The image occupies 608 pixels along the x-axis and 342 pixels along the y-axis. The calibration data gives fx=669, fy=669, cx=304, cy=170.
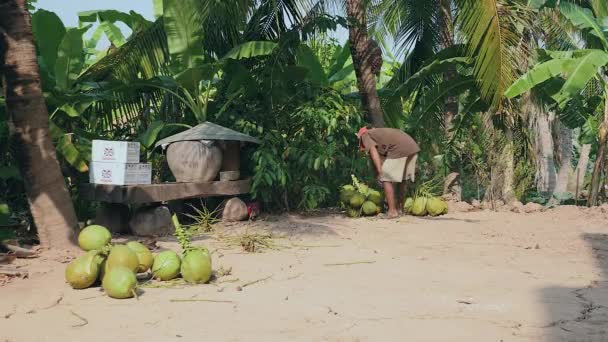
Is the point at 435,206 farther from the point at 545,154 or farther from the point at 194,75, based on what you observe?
the point at 545,154

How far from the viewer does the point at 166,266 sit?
188 inches

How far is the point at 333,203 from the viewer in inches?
392

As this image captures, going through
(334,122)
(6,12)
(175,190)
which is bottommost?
(175,190)

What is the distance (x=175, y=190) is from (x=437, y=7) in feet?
20.6

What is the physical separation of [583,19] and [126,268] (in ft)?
26.5

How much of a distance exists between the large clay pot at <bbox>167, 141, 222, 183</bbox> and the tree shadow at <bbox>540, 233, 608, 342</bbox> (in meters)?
4.71

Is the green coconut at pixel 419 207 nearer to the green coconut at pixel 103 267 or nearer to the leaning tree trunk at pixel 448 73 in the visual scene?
the leaning tree trunk at pixel 448 73

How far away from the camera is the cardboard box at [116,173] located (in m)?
7.22

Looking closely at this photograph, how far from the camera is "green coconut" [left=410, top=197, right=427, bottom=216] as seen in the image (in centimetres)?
917

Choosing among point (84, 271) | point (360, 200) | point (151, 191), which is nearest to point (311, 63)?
point (360, 200)

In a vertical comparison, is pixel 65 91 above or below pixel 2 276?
above

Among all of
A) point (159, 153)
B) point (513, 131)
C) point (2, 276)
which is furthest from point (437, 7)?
point (2, 276)

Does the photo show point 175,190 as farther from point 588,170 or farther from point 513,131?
point 588,170

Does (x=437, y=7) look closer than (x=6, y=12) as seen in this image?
No
